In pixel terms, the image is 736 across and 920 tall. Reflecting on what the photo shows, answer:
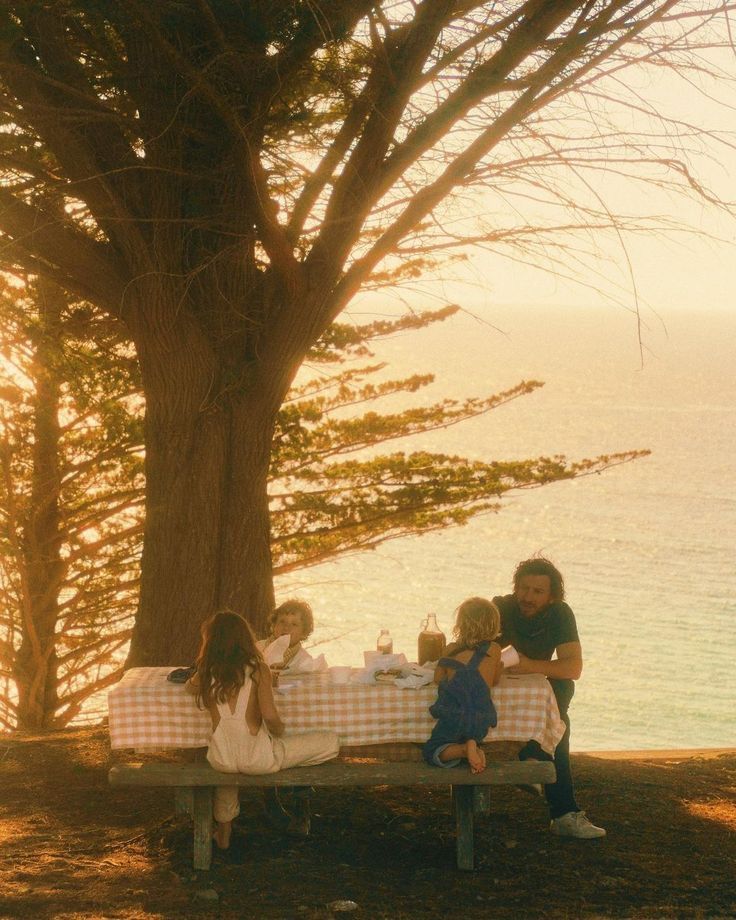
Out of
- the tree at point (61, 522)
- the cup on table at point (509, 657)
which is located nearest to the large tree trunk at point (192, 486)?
the cup on table at point (509, 657)

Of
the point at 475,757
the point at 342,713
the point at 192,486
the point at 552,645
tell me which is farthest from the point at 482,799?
the point at 192,486

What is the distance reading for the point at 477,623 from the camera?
4664mm

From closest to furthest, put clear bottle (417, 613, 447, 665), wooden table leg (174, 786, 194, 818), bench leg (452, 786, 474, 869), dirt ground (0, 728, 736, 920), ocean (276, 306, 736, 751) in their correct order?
1. dirt ground (0, 728, 736, 920)
2. bench leg (452, 786, 474, 869)
3. wooden table leg (174, 786, 194, 818)
4. clear bottle (417, 613, 447, 665)
5. ocean (276, 306, 736, 751)

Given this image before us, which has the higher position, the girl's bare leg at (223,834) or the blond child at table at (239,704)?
the blond child at table at (239,704)

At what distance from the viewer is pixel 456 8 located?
552 centimetres

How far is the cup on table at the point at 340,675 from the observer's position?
4.80m

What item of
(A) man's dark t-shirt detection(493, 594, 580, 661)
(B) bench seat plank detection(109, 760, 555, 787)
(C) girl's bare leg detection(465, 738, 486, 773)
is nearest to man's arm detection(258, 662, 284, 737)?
(B) bench seat plank detection(109, 760, 555, 787)

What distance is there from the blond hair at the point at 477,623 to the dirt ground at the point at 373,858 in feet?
2.90

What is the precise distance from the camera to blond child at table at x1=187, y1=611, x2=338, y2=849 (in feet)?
14.8

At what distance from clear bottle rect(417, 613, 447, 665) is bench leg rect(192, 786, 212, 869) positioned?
1.07 m

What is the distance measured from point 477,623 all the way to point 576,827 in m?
1.06

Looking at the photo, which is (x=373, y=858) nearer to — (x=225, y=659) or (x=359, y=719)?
(x=359, y=719)

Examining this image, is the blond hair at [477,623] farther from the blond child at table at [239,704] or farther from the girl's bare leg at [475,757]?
the blond child at table at [239,704]

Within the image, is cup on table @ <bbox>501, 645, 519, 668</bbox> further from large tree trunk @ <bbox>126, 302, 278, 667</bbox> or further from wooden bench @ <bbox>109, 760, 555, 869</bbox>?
large tree trunk @ <bbox>126, 302, 278, 667</bbox>
